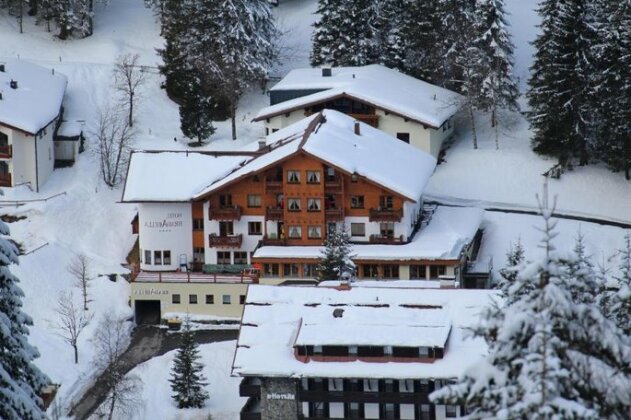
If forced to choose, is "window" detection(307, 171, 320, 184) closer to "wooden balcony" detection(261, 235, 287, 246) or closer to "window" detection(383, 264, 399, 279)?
"wooden balcony" detection(261, 235, 287, 246)

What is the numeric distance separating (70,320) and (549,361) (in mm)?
48455

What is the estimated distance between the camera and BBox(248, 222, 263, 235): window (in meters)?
78.1

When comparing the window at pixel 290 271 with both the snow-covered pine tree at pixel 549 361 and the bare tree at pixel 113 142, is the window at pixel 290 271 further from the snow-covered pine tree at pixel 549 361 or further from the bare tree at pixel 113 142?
the snow-covered pine tree at pixel 549 361

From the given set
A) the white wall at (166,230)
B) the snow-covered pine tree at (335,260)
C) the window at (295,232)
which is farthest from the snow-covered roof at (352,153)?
the snow-covered pine tree at (335,260)

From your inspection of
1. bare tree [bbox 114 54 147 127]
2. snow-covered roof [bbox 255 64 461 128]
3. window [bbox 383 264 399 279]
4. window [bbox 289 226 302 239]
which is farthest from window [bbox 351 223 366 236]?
bare tree [bbox 114 54 147 127]

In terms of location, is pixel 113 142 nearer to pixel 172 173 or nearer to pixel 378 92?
pixel 172 173

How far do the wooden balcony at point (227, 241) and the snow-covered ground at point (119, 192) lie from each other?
5060mm

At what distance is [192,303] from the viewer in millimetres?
75500

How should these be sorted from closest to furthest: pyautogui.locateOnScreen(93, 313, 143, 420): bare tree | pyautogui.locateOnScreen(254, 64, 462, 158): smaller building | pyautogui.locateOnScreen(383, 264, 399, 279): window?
pyautogui.locateOnScreen(93, 313, 143, 420): bare tree
pyautogui.locateOnScreen(383, 264, 399, 279): window
pyautogui.locateOnScreen(254, 64, 462, 158): smaller building

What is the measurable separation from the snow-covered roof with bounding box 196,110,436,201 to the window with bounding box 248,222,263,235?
2719 mm

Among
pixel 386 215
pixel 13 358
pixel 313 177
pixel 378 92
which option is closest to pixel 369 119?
pixel 378 92

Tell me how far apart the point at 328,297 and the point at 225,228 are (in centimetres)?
1631

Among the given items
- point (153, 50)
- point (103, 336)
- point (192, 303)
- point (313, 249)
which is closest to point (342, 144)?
point (313, 249)

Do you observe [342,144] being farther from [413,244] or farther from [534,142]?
[534,142]
